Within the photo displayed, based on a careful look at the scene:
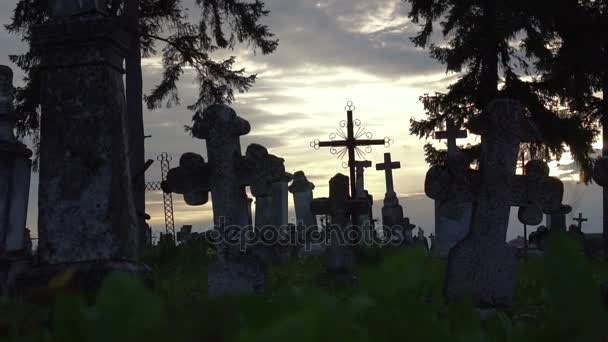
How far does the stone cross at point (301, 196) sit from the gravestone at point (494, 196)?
13475 mm

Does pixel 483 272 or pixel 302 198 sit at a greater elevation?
pixel 302 198

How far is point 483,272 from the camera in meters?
7.51

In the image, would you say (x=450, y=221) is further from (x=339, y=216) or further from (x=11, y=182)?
(x=11, y=182)

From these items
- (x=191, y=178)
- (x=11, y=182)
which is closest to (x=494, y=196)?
(x=191, y=178)

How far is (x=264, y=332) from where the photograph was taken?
320 millimetres

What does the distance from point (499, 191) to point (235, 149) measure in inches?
129

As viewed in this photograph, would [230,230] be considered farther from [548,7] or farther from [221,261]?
[548,7]

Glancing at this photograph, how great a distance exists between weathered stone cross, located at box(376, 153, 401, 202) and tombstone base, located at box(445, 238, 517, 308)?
15.4m

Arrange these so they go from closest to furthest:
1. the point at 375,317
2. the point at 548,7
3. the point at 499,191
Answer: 1. the point at 375,317
2. the point at 499,191
3. the point at 548,7

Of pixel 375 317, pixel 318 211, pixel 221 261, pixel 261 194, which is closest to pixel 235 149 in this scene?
pixel 261 194

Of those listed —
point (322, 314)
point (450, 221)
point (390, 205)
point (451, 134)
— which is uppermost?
point (451, 134)

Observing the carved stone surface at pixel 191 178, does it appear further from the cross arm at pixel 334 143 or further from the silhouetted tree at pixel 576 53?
the silhouetted tree at pixel 576 53

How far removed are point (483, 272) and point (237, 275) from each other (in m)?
2.90

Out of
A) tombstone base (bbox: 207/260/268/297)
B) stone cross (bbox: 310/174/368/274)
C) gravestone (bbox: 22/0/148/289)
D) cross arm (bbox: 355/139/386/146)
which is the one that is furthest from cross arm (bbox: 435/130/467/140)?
gravestone (bbox: 22/0/148/289)
